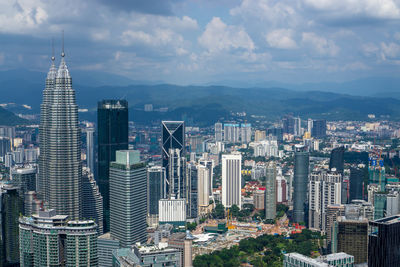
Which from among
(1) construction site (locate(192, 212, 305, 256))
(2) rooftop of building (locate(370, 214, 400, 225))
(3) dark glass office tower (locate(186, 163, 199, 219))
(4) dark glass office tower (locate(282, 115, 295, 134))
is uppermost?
(4) dark glass office tower (locate(282, 115, 295, 134))

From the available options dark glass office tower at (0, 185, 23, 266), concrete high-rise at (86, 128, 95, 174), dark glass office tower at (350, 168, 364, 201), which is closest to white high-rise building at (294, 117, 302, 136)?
concrete high-rise at (86, 128, 95, 174)

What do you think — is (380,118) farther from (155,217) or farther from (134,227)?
(134,227)

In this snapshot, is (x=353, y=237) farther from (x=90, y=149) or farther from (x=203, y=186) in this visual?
(x=90, y=149)

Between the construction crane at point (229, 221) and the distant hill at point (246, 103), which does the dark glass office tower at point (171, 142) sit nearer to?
the construction crane at point (229, 221)

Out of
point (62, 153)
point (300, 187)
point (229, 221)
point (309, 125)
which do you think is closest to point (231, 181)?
point (229, 221)

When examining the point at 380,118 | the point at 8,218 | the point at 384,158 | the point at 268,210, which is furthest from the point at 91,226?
the point at 380,118

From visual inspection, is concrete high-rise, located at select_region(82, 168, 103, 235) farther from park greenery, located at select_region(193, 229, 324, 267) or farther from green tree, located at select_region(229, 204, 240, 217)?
green tree, located at select_region(229, 204, 240, 217)
